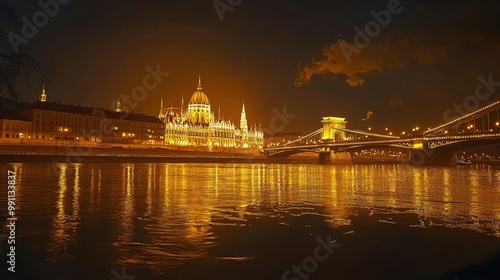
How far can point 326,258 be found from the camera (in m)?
6.68

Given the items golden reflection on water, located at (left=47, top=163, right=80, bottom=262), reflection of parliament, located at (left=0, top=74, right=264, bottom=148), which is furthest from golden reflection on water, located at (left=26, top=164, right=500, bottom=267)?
reflection of parliament, located at (left=0, top=74, right=264, bottom=148)

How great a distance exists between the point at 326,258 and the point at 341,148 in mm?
73101

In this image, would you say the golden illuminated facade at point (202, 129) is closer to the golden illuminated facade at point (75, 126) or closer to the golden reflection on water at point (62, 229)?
the golden illuminated facade at point (75, 126)

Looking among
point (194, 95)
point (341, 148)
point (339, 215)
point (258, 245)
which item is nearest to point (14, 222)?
point (258, 245)

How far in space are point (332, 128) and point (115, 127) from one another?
5205 cm

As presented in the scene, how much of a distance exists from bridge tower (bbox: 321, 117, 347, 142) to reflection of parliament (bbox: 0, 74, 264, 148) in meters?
40.5

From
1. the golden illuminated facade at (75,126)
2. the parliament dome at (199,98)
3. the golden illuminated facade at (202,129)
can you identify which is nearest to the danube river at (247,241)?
the golden illuminated facade at (75,126)

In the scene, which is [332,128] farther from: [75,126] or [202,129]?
[75,126]

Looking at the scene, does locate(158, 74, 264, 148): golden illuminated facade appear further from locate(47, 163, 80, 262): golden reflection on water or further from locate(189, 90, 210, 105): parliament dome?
locate(47, 163, 80, 262): golden reflection on water

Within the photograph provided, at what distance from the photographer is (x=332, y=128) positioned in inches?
4122

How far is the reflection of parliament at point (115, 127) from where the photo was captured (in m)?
76.8

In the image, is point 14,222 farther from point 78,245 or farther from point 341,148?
point 341,148

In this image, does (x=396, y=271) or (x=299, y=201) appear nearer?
(x=396, y=271)

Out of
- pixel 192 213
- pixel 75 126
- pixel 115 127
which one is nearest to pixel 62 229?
pixel 192 213
